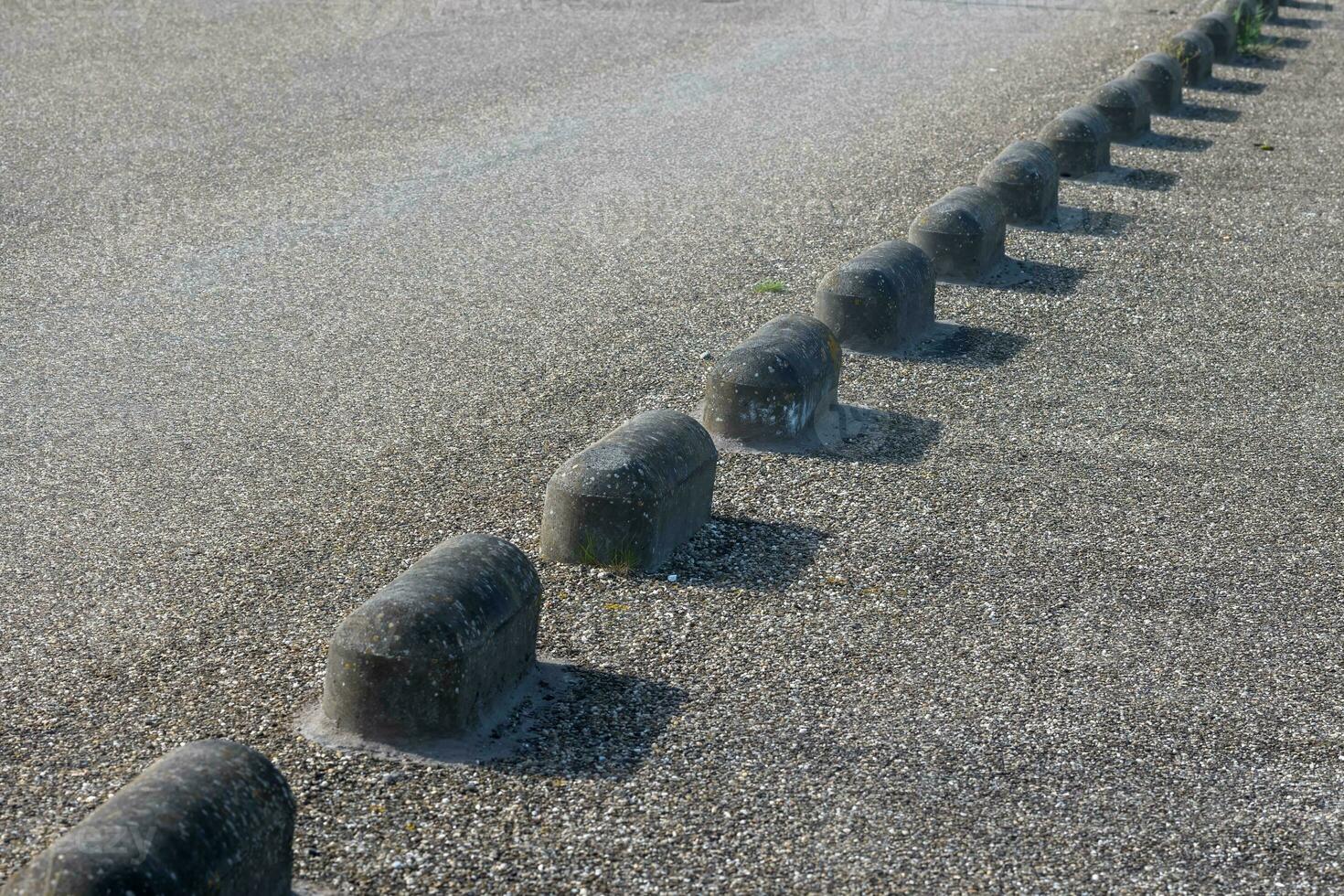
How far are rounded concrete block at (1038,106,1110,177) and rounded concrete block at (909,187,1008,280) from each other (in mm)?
2221

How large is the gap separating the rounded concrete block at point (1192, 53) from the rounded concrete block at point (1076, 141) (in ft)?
10.2

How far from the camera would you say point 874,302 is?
775 centimetres

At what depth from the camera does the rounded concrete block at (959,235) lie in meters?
8.88

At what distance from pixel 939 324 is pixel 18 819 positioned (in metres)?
5.48

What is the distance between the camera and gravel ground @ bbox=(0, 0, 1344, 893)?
13.7 ft

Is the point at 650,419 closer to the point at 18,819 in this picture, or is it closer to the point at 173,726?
the point at 173,726

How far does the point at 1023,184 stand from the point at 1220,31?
21.9 feet

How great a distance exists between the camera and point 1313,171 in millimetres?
11422

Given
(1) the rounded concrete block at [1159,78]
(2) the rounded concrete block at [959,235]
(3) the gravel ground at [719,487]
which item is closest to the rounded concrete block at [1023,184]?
(3) the gravel ground at [719,487]

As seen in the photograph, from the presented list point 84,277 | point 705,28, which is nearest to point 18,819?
point 84,277

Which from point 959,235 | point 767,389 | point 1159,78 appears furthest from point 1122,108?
point 767,389

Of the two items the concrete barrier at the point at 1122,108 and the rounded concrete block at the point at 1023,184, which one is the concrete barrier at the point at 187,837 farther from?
the concrete barrier at the point at 1122,108

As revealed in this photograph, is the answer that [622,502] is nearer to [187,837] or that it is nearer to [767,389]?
[767,389]

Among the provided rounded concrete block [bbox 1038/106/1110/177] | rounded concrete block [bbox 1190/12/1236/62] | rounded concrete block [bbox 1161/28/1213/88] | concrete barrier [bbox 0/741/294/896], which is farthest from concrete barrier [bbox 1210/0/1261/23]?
concrete barrier [bbox 0/741/294/896]
